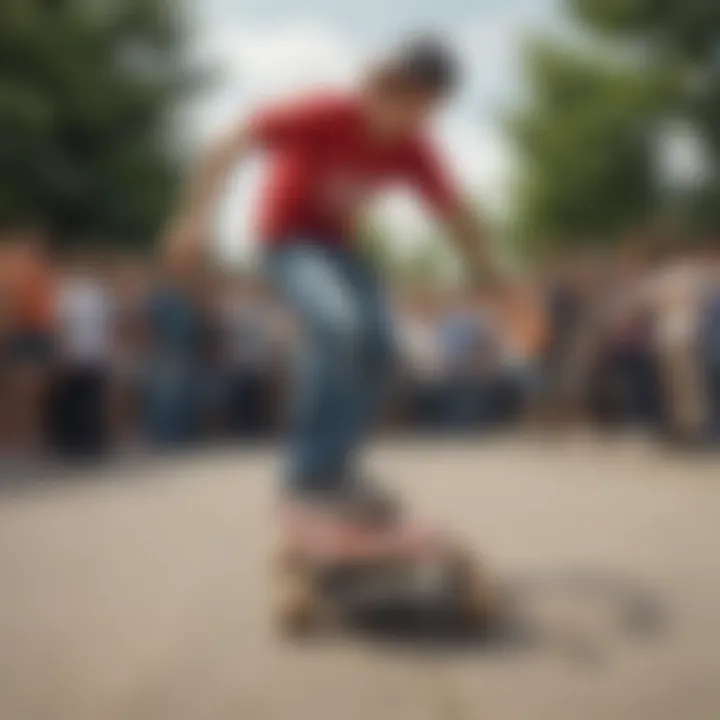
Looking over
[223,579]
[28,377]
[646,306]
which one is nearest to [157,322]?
[28,377]

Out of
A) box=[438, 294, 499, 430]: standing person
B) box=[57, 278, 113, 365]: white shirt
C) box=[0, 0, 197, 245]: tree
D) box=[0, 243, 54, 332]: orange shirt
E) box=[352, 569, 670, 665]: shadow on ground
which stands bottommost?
box=[352, 569, 670, 665]: shadow on ground

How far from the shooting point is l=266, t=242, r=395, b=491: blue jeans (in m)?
1.51

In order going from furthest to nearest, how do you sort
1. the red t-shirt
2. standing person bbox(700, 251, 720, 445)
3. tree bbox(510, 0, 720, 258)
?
standing person bbox(700, 251, 720, 445) < the red t-shirt < tree bbox(510, 0, 720, 258)

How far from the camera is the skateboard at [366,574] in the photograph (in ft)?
5.11

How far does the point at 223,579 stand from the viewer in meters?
1.60

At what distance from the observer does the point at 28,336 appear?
5.18ft

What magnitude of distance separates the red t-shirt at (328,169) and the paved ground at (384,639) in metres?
0.22

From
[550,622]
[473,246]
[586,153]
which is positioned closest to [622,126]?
[586,153]

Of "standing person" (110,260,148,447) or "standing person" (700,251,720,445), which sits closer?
"standing person" (110,260,148,447)

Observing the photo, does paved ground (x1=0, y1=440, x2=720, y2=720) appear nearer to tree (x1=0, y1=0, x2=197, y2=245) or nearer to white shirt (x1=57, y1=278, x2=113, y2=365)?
white shirt (x1=57, y1=278, x2=113, y2=365)

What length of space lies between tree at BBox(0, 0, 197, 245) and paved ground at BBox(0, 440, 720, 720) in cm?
24

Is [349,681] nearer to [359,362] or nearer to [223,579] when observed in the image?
[223,579]

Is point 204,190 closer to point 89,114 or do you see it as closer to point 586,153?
point 89,114

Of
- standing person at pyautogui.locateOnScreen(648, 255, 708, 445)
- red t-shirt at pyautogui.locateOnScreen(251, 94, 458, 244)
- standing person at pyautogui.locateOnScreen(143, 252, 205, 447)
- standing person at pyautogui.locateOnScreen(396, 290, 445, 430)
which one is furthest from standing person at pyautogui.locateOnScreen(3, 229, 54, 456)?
standing person at pyautogui.locateOnScreen(648, 255, 708, 445)
